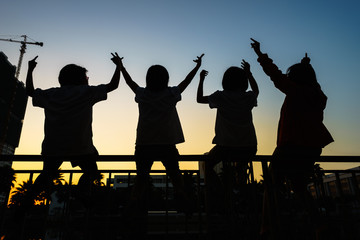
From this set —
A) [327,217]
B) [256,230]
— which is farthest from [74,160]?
[327,217]

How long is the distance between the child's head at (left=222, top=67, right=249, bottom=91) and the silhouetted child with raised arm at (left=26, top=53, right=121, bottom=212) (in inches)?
59.0

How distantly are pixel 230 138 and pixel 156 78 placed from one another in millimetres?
1240

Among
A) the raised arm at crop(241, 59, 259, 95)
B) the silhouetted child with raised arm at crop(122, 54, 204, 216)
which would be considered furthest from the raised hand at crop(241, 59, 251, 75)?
the silhouetted child with raised arm at crop(122, 54, 204, 216)

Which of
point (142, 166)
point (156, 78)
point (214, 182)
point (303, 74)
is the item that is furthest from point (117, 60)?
point (303, 74)

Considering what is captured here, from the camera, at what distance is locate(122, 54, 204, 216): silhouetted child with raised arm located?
297 centimetres

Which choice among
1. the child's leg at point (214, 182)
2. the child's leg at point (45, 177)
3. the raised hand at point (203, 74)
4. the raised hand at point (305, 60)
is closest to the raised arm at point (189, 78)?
the raised hand at point (203, 74)

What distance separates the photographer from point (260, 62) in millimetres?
3115

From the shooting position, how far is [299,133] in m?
2.77

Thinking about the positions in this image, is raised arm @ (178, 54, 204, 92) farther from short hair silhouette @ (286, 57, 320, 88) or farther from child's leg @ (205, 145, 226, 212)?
short hair silhouette @ (286, 57, 320, 88)

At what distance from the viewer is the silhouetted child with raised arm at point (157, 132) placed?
9.73ft

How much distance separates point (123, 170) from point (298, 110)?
2.35 m

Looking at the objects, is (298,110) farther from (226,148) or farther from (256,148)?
(226,148)

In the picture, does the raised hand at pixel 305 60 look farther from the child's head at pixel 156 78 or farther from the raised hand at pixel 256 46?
the child's head at pixel 156 78

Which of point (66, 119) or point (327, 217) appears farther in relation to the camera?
point (66, 119)
